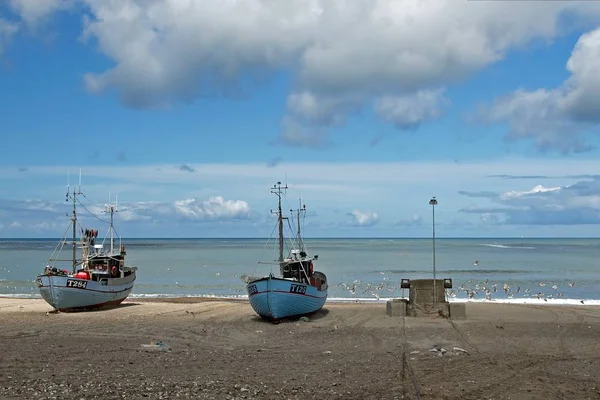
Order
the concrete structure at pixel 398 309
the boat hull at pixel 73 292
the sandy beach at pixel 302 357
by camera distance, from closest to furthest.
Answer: the sandy beach at pixel 302 357 → the concrete structure at pixel 398 309 → the boat hull at pixel 73 292

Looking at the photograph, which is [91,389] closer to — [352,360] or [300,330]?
[352,360]

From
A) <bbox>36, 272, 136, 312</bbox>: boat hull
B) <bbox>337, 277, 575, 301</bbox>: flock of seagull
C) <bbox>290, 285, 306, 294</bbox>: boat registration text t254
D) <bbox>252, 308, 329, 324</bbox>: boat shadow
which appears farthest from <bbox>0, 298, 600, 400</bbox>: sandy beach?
<bbox>337, 277, 575, 301</bbox>: flock of seagull

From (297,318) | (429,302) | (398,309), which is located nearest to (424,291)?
(429,302)

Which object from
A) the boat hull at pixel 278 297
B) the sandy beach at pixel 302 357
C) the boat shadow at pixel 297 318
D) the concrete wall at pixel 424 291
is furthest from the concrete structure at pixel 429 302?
the boat hull at pixel 278 297

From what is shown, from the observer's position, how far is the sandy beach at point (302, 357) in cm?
1361

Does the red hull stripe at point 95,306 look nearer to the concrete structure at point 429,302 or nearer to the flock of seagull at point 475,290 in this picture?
the concrete structure at point 429,302

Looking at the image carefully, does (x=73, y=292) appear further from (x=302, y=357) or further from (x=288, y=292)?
(x=302, y=357)

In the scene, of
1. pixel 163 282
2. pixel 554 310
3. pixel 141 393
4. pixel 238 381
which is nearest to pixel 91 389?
pixel 141 393

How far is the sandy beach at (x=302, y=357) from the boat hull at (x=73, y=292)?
5.43ft

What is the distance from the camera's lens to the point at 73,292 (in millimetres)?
31156

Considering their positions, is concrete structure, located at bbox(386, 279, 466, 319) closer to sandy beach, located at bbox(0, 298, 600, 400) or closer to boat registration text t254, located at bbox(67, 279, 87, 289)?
sandy beach, located at bbox(0, 298, 600, 400)

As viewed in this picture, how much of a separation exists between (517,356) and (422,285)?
29.4 ft

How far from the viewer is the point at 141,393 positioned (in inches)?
517

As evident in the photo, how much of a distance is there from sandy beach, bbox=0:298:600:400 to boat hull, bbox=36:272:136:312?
65.2 inches
